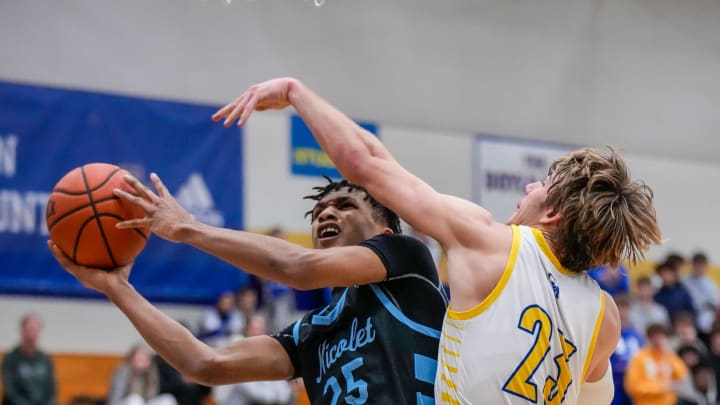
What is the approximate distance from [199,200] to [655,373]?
229 inches

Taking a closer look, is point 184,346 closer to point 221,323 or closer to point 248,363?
point 248,363

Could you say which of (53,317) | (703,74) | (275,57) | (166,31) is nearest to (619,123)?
(703,74)

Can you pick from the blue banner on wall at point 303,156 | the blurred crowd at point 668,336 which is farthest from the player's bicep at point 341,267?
the blue banner on wall at point 303,156

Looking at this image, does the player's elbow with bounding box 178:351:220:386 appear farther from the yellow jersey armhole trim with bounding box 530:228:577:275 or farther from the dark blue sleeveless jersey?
the yellow jersey armhole trim with bounding box 530:228:577:275

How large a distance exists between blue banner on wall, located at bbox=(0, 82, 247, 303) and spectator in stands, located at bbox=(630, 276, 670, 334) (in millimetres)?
5235

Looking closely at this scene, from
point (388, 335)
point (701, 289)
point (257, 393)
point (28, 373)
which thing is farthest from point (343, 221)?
point (701, 289)

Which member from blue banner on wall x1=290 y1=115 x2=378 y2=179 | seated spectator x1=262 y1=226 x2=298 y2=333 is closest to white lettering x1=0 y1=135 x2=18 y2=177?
seated spectator x1=262 y1=226 x2=298 y2=333

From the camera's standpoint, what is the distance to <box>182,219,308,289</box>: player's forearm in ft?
13.8

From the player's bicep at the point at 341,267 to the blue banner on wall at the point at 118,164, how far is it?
9.81 m

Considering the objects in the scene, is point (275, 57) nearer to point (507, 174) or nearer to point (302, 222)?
point (302, 222)

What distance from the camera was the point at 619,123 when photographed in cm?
1842

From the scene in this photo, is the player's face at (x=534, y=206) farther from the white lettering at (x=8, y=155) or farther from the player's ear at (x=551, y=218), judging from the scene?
the white lettering at (x=8, y=155)

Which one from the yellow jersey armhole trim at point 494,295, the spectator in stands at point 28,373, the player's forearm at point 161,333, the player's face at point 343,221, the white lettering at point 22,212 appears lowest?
the spectator in stands at point 28,373

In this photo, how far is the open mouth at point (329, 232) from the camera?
4812mm
